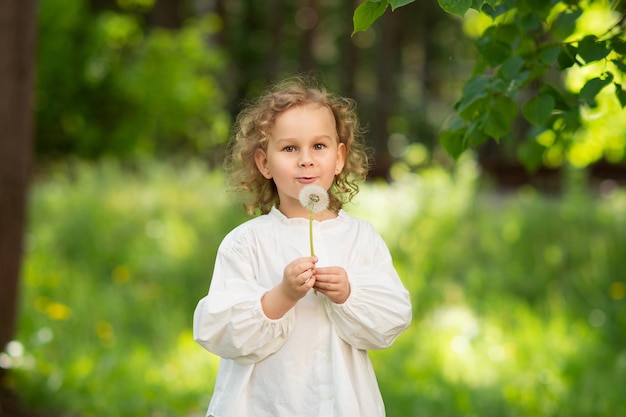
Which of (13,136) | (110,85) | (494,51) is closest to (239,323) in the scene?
(494,51)

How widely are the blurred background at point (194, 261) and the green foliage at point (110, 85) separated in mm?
24

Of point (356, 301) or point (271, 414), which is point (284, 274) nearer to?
point (356, 301)

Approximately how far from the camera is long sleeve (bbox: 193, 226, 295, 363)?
7.30 ft

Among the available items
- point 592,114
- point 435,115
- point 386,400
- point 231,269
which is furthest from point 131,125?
point 435,115

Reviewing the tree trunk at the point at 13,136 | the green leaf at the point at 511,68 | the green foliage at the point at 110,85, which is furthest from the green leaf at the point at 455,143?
the green foliage at the point at 110,85

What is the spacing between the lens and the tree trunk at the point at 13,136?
4.97 meters

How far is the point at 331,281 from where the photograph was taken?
2.19 metres

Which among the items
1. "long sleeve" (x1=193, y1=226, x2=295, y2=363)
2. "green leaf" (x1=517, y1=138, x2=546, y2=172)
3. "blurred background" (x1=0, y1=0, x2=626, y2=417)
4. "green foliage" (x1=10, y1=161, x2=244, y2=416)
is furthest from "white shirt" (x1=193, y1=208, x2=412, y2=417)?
"green foliage" (x1=10, y1=161, x2=244, y2=416)

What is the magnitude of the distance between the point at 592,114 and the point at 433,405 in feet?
5.98

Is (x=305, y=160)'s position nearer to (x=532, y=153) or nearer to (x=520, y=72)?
(x=520, y=72)

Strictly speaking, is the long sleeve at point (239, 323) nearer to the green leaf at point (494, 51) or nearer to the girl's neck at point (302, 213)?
the girl's neck at point (302, 213)

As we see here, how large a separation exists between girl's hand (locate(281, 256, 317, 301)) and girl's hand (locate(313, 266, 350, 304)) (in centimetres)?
2

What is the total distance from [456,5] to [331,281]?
68 centimetres

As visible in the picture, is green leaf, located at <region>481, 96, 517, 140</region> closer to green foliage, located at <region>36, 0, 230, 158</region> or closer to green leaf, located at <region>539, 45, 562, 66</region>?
green leaf, located at <region>539, 45, 562, 66</region>
